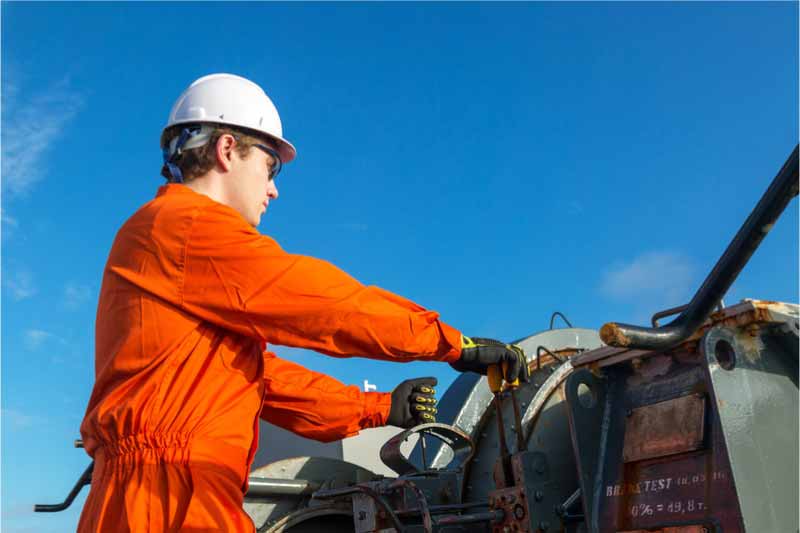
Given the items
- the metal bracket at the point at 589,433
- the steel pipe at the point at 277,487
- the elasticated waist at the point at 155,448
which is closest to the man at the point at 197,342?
the elasticated waist at the point at 155,448

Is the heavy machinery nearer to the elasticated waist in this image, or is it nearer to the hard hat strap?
the elasticated waist

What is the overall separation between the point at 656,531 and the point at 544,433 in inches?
48.1

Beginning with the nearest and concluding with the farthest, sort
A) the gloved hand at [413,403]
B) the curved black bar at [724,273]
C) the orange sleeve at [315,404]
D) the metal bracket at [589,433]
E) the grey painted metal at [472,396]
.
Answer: the curved black bar at [724,273]
the orange sleeve at [315,404]
the gloved hand at [413,403]
the metal bracket at [589,433]
the grey painted metal at [472,396]

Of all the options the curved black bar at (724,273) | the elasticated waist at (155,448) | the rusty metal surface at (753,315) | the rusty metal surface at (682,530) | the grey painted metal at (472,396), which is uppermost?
the grey painted metal at (472,396)

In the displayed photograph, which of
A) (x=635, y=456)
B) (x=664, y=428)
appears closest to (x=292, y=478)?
(x=635, y=456)

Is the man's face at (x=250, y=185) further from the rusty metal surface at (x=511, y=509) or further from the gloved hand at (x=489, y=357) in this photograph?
the rusty metal surface at (x=511, y=509)

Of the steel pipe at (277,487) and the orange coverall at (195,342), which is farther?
the steel pipe at (277,487)

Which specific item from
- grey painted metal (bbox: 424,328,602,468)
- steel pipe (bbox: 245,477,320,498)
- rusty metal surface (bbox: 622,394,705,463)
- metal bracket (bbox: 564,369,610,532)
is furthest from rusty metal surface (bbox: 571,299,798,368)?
steel pipe (bbox: 245,477,320,498)

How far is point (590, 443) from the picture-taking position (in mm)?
3471

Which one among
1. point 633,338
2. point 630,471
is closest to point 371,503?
point 630,471

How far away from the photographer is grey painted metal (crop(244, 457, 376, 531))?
3.67 metres

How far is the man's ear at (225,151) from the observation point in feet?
8.27

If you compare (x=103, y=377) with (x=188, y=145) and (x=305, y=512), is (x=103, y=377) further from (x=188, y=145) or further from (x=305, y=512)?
(x=305, y=512)

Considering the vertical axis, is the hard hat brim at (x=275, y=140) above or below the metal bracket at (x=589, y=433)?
above
